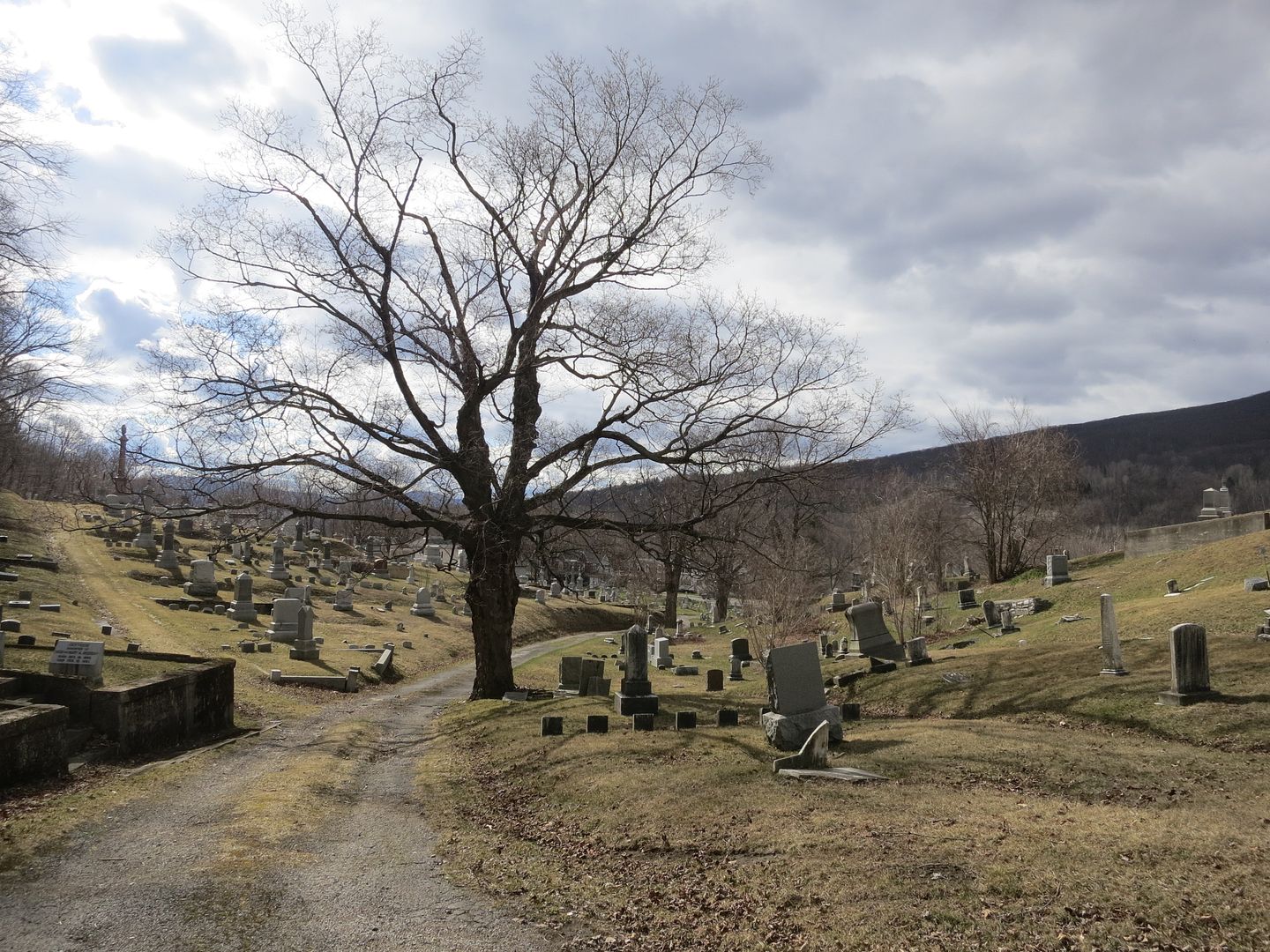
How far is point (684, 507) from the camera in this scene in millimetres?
21609

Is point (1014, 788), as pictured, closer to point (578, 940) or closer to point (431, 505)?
point (578, 940)

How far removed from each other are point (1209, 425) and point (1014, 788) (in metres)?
192

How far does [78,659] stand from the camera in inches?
511

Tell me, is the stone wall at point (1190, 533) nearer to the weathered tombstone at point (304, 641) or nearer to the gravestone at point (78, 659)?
the weathered tombstone at point (304, 641)

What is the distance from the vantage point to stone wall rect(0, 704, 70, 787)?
9280 mm

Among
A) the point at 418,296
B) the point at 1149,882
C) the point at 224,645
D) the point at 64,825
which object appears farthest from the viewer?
the point at 224,645

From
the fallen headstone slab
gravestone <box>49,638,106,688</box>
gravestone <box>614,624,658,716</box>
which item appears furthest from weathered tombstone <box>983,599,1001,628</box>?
gravestone <box>49,638,106,688</box>

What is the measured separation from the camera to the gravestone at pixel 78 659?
12.9m

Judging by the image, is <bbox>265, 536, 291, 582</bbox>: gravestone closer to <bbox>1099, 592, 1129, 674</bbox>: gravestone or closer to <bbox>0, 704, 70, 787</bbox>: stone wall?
<bbox>0, 704, 70, 787</bbox>: stone wall

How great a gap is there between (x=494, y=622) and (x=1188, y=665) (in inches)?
535

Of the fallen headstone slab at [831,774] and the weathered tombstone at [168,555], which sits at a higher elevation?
the weathered tombstone at [168,555]

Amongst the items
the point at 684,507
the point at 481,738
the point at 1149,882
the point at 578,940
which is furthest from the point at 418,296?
the point at 1149,882

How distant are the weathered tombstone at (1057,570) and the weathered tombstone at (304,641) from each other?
24928 mm

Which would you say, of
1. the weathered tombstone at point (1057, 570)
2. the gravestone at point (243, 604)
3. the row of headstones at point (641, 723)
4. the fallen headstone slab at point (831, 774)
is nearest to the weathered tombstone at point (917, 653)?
the row of headstones at point (641, 723)
